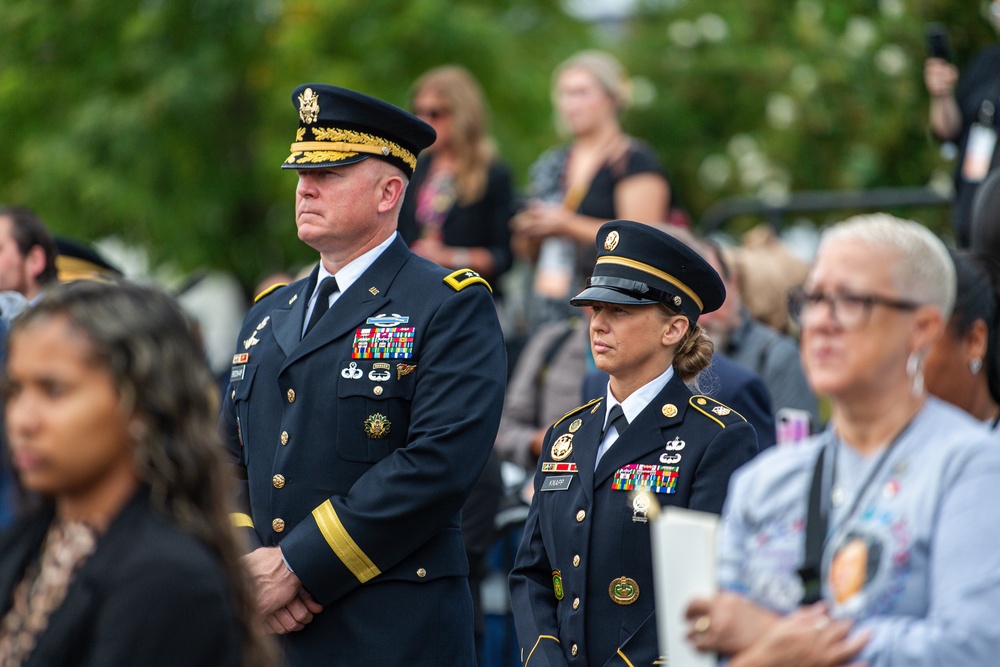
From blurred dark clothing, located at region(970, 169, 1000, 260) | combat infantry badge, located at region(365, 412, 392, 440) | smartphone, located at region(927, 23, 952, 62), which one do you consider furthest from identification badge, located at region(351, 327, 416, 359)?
smartphone, located at region(927, 23, 952, 62)

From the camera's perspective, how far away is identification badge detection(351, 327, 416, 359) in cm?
448

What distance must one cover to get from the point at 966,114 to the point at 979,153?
43 cm

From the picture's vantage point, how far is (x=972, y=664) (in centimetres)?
277

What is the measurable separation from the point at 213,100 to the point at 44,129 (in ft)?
5.78

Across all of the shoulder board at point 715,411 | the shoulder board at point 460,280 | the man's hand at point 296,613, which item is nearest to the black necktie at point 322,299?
the shoulder board at point 460,280

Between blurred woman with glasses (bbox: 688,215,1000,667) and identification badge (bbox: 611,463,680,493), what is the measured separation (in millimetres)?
1059

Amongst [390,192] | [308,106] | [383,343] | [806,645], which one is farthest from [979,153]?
[806,645]

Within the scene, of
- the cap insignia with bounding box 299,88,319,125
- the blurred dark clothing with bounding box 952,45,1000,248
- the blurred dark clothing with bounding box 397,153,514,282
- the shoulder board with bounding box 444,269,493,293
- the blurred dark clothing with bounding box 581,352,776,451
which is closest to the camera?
the shoulder board with bounding box 444,269,493,293

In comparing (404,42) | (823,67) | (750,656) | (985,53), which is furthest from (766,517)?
(404,42)

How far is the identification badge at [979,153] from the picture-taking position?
738cm

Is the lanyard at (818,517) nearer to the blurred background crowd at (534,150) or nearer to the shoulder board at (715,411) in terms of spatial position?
the blurred background crowd at (534,150)

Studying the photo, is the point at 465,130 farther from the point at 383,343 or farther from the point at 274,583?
the point at 274,583

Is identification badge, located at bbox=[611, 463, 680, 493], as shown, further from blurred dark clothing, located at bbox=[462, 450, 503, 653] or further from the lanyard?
blurred dark clothing, located at bbox=[462, 450, 503, 653]

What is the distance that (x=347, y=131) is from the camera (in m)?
4.71
